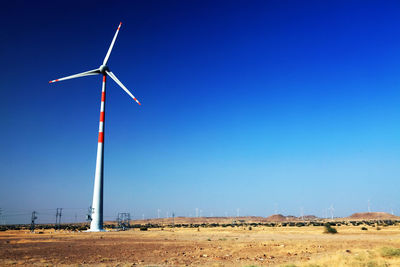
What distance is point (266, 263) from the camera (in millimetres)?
23422

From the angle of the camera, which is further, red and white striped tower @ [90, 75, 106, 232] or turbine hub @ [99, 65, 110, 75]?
turbine hub @ [99, 65, 110, 75]

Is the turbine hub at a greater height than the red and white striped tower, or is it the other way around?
the turbine hub

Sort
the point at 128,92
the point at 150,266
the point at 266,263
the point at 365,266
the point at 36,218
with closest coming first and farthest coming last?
the point at 365,266
the point at 150,266
the point at 266,263
the point at 128,92
the point at 36,218

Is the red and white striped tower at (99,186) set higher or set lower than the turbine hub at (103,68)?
lower

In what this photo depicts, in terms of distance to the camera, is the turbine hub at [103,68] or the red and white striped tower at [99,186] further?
the turbine hub at [103,68]

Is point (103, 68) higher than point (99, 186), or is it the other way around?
point (103, 68)

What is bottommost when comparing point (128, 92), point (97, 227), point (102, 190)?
point (97, 227)

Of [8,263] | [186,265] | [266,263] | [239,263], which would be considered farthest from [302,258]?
[8,263]

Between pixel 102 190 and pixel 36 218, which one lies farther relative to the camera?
pixel 36 218

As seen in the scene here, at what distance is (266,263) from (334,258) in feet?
16.0

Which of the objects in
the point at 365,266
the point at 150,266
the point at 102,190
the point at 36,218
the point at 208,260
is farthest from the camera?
the point at 36,218

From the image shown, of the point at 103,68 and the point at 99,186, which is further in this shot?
the point at 103,68

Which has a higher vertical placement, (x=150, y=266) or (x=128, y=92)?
(x=128, y=92)

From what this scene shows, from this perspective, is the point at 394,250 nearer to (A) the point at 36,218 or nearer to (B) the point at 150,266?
(B) the point at 150,266
